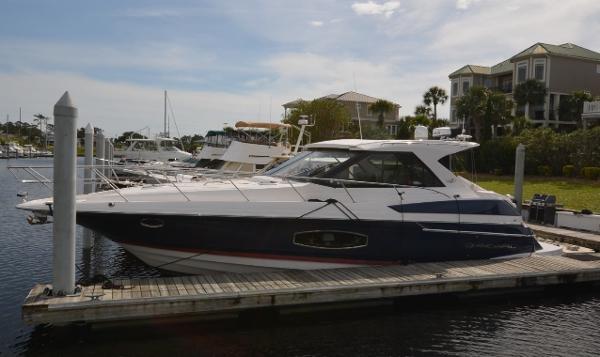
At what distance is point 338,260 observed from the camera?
9508 mm

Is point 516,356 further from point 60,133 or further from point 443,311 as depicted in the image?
point 60,133

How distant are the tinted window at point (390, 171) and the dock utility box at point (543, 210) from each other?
298 inches

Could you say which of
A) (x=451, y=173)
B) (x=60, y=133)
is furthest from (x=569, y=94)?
(x=60, y=133)

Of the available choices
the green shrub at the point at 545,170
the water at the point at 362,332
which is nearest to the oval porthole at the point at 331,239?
the water at the point at 362,332

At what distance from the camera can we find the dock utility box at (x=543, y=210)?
1603 cm

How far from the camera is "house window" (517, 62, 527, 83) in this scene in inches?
1853

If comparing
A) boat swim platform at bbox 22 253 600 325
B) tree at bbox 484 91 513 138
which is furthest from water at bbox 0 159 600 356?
tree at bbox 484 91 513 138

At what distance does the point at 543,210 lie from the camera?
16.1m

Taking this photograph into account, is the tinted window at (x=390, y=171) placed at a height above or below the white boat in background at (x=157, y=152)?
below

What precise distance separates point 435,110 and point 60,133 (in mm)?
53965

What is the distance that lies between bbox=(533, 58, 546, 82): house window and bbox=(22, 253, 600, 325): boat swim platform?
3949cm

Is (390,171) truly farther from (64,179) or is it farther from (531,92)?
(531,92)

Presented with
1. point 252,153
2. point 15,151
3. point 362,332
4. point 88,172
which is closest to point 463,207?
point 362,332

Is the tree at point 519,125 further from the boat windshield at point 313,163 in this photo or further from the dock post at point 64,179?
the dock post at point 64,179
